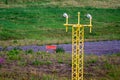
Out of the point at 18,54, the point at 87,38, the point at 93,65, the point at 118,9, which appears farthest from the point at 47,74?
the point at 118,9

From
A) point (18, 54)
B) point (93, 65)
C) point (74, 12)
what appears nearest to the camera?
point (93, 65)

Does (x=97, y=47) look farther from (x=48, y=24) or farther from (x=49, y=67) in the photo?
Result: (x=48, y=24)

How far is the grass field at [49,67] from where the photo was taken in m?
16.6

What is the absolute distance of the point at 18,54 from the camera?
21453mm

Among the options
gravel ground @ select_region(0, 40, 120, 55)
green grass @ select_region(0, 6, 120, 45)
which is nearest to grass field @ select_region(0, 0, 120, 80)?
green grass @ select_region(0, 6, 120, 45)

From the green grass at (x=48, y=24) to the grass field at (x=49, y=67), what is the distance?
9401mm

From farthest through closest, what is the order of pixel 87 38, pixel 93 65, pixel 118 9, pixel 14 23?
pixel 118 9
pixel 14 23
pixel 87 38
pixel 93 65

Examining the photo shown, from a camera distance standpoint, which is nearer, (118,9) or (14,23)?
(14,23)

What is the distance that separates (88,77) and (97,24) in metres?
24.3

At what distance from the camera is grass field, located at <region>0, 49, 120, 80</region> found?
54.5 ft

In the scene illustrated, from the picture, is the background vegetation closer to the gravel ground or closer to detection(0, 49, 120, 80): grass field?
the gravel ground

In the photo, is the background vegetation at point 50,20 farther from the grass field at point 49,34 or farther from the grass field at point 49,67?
the grass field at point 49,67

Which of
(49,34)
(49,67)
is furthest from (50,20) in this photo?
(49,67)

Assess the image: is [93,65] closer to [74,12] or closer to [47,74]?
[47,74]
